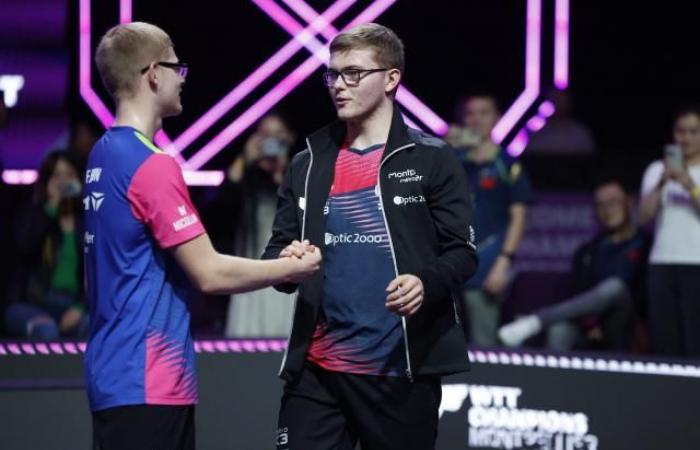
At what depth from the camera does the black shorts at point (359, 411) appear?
13.8 ft

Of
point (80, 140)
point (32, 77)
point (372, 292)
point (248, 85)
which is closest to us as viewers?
point (372, 292)

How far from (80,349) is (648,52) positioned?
4.88 meters

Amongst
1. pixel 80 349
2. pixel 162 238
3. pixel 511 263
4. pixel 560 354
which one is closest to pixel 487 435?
pixel 560 354

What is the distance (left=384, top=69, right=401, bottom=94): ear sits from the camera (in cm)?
439

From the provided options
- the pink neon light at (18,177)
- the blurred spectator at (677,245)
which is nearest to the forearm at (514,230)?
the blurred spectator at (677,245)

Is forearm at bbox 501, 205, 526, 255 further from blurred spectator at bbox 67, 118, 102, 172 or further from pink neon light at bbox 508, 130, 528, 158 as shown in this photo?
blurred spectator at bbox 67, 118, 102, 172

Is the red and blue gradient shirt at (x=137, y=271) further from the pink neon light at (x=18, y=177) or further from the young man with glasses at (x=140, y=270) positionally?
the pink neon light at (x=18, y=177)

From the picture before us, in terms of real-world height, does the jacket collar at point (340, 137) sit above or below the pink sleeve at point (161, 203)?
above

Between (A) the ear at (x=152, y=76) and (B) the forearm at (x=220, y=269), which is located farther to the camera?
(A) the ear at (x=152, y=76)

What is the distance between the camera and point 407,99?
868 cm

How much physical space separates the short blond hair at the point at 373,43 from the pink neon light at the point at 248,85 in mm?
4389

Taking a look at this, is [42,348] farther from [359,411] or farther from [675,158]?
[675,158]

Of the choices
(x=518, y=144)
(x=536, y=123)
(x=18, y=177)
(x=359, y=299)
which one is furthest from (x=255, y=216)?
(x=359, y=299)

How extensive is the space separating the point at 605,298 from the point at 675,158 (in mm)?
904
